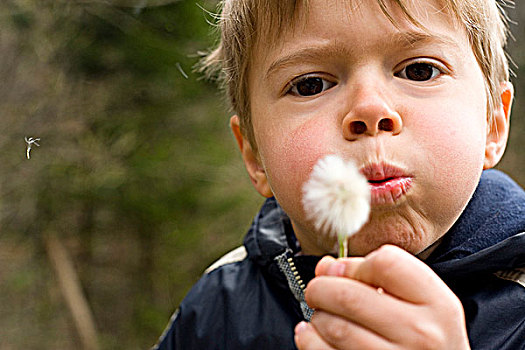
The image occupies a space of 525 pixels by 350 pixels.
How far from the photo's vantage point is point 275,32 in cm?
109

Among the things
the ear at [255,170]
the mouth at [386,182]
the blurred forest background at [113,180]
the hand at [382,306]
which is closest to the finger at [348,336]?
the hand at [382,306]

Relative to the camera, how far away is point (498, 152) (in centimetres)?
123

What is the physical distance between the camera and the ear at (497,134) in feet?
3.93

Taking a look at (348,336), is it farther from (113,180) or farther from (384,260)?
(113,180)

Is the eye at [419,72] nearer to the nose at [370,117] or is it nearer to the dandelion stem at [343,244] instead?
the nose at [370,117]

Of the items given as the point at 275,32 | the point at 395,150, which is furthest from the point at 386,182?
the point at 275,32

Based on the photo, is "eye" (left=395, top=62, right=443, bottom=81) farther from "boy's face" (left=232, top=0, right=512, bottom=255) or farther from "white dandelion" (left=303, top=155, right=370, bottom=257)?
"white dandelion" (left=303, top=155, right=370, bottom=257)

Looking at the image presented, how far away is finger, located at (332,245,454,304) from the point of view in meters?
0.66

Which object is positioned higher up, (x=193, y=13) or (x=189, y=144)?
(x=193, y=13)

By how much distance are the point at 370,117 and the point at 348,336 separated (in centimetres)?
35

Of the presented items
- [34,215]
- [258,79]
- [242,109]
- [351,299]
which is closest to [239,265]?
[242,109]

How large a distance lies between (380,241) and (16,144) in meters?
1.44

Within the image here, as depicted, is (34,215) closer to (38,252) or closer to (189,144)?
(38,252)

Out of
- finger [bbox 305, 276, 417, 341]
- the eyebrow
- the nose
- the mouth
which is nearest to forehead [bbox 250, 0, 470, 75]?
the eyebrow
